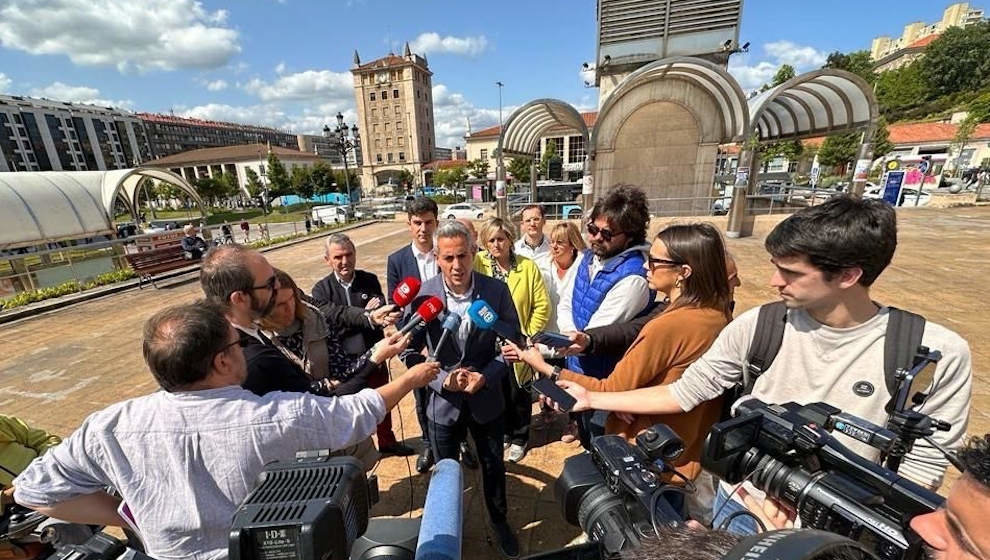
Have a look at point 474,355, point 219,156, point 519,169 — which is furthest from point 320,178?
point 474,355

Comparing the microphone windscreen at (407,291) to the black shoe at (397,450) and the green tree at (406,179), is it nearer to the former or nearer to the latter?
the black shoe at (397,450)

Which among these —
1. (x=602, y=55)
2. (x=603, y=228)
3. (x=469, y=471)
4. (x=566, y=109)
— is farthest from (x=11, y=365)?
(x=602, y=55)

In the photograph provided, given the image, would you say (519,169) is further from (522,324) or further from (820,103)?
(522,324)

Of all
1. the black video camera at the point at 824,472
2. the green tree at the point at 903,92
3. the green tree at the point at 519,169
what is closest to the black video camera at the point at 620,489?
the black video camera at the point at 824,472

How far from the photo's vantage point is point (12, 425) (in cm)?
201

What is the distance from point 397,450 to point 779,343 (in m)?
2.85

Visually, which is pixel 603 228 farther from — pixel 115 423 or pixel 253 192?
pixel 253 192

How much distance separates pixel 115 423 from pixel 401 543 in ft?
3.01

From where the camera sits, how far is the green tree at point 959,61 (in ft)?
158

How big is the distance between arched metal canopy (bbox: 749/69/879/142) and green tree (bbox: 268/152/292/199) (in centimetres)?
4897

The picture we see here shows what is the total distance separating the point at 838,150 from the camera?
3491cm

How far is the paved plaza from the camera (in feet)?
9.01

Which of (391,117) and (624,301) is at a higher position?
(391,117)

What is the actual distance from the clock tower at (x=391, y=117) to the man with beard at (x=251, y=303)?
6371cm
